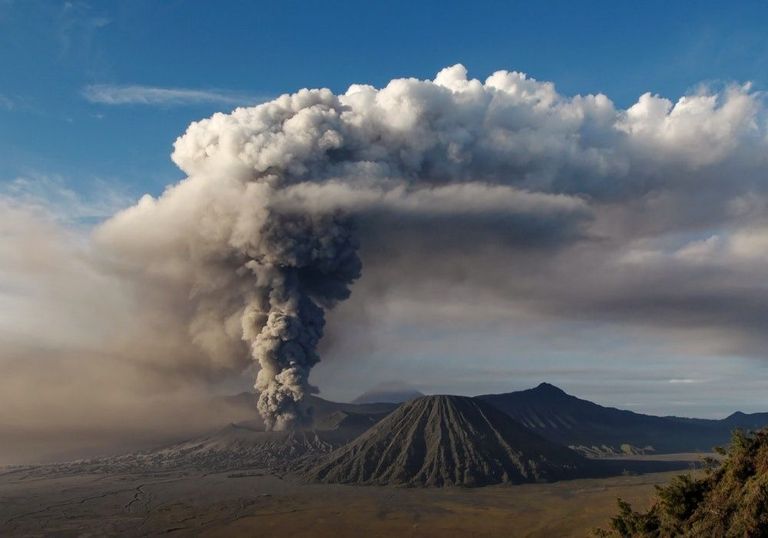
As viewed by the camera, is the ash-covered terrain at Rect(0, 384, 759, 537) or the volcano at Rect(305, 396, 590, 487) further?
the volcano at Rect(305, 396, 590, 487)

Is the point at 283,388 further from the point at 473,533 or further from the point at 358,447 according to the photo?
the point at 473,533

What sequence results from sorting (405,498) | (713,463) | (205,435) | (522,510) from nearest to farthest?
(713,463) → (522,510) → (405,498) → (205,435)

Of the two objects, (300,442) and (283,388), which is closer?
(283,388)

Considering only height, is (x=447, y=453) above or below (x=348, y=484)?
above

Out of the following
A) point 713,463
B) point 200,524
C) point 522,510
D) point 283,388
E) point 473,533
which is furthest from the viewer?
point 283,388

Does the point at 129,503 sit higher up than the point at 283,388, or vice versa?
the point at 283,388

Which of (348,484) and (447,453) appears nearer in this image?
(348,484)

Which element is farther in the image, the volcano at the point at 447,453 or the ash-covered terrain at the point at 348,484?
the volcano at the point at 447,453

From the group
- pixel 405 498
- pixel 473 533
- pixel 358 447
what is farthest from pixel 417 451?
pixel 473 533
